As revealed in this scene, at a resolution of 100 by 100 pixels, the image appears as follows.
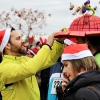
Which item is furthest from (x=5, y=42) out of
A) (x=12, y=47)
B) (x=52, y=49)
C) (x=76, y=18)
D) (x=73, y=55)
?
(x=73, y=55)

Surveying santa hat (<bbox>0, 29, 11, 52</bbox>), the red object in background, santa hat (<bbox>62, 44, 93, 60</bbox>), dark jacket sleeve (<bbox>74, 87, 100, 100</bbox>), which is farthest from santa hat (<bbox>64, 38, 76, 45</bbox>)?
dark jacket sleeve (<bbox>74, 87, 100, 100</bbox>)

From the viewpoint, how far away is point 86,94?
239 centimetres

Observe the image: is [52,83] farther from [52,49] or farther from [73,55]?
[73,55]

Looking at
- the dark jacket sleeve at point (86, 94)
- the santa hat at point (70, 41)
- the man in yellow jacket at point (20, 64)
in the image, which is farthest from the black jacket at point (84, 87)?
the man in yellow jacket at point (20, 64)

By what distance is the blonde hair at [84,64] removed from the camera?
2.68 m

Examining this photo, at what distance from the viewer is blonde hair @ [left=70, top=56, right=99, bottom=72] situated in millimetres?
2680

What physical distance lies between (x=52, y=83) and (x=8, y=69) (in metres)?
0.55

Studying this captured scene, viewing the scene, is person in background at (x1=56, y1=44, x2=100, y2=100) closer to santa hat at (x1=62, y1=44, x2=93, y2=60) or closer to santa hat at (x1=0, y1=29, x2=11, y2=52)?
santa hat at (x1=62, y1=44, x2=93, y2=60)

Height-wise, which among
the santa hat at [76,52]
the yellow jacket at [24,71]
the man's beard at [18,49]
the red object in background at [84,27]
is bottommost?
the yellow jacket at [24,71]

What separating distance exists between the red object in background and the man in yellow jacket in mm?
328

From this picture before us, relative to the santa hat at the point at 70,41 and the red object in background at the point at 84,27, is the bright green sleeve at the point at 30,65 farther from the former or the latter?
the red object in background at the point at 84,27

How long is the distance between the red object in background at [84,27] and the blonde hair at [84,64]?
0.59m

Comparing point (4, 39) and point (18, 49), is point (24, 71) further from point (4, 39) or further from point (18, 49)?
point (4, 39)

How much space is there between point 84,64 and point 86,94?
0.36 metres
